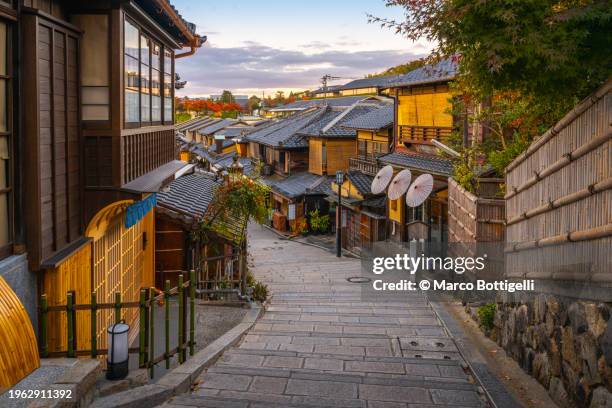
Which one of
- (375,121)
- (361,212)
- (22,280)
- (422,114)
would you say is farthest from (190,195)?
(375,121)

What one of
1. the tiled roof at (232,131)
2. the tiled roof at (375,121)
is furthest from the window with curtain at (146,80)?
the tiled roof at (232,131)

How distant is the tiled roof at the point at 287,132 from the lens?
4444 centimetres

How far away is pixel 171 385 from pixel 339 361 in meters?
3.33

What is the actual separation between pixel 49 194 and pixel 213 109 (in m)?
130

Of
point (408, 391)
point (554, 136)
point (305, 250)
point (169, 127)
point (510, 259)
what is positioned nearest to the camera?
point (554, 136)

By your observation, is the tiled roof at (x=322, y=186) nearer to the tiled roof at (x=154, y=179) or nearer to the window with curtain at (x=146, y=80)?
the window with curtain at (x=146, y=80)

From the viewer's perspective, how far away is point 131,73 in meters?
10.7

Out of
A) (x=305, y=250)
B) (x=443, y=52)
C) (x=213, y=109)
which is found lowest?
(x=305, y=250)

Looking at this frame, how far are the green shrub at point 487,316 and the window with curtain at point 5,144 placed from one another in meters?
8.80

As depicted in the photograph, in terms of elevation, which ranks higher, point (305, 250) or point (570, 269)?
point (570, 269)

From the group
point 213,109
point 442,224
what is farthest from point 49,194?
point 213,109

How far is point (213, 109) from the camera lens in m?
135

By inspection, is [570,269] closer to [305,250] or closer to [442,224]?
[442,224]

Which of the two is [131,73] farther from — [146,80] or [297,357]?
[297,357]
